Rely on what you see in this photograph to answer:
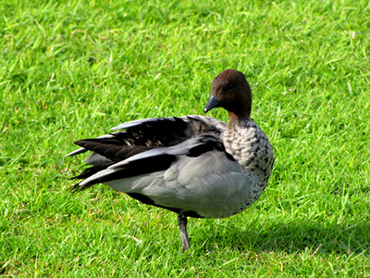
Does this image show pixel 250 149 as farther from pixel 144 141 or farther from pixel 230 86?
pixel 144 141

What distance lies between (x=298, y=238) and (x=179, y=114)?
6.12ft

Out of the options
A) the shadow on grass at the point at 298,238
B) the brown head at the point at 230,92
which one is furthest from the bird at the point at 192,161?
the shadow on grass at the point at 298,238

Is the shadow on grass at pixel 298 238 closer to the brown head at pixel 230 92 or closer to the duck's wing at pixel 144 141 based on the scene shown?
the duck's wing at pixel 144 141

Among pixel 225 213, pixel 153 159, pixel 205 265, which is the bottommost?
pixel 205 265

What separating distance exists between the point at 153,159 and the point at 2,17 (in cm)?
387

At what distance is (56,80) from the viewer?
5711 mm

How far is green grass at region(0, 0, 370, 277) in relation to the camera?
3.88m

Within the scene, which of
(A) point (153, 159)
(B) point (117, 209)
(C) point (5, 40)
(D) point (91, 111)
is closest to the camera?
(A) point (153, 159)

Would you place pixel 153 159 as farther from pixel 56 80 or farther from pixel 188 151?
pixel 56 80

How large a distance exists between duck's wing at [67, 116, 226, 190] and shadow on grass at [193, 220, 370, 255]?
0.82 metres

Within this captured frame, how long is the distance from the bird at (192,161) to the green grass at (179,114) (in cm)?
43

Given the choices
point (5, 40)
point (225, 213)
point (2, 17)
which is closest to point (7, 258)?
point (225, 213)

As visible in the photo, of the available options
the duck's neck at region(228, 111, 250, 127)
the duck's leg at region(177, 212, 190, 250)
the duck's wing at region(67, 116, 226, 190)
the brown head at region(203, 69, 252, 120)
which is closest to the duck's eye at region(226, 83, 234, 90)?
the brown head at region(203, 69, 252, 120)

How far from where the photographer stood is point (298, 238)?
4023 millimetres
